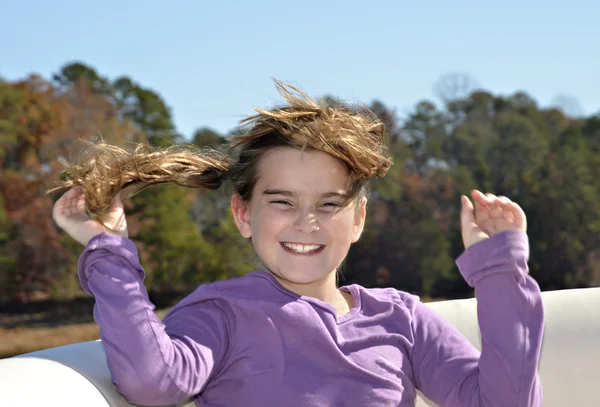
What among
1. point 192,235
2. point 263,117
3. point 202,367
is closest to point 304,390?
point 202,367

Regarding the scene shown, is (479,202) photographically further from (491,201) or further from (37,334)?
(37,334)

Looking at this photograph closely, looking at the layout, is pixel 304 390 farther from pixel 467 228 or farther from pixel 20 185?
pixel 20 185

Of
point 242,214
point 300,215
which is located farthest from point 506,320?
point 242,214

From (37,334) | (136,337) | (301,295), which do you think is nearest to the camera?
(136,337)

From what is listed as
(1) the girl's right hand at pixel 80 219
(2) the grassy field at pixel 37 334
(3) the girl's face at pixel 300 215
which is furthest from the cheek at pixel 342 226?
(2) the grassy field at pixel 37 334

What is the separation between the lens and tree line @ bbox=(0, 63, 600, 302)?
6.28 m

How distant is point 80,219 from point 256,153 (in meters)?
0.38

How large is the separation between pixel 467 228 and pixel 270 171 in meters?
0.37

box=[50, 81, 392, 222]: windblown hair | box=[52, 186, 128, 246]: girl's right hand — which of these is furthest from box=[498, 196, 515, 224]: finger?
box=[52, 186, 128, 246]: girl's right hand

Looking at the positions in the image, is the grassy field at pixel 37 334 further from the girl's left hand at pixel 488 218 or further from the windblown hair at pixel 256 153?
the girl's left hand at pixel 488 218

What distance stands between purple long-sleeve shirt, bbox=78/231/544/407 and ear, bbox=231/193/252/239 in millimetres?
120

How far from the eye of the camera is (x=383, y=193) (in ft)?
23.0

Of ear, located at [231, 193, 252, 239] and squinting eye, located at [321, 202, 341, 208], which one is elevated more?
squinting eye, located at [321, 202, 341, 208]

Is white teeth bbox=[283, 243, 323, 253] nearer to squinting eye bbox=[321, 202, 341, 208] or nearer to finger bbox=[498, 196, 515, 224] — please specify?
squinting eye bbox=[321, 202, 341, 208]
